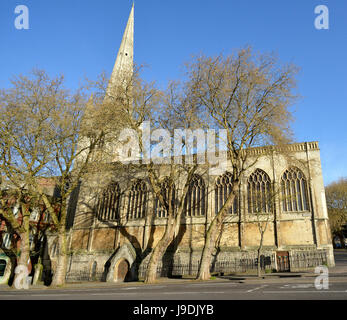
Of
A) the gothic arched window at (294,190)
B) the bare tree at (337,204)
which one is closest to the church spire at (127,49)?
the gothic arched window at (294,190)

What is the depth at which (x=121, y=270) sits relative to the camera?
2420 cm

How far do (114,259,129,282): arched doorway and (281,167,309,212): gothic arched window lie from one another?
49.5ft

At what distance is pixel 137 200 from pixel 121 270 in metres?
7.47

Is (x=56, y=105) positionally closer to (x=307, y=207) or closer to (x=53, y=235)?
(x=53, y=235)

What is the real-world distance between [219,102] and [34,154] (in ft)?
42.9

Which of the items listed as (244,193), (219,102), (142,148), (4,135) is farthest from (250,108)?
(4,135)

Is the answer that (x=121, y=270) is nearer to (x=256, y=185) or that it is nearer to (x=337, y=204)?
(x=256, y=185)

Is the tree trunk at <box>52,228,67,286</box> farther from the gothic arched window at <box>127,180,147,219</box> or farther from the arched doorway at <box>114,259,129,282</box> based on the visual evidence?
the gothic arched window at <box>127,180,147,219</box>

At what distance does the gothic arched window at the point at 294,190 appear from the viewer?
23.2m

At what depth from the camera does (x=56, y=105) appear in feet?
62.8

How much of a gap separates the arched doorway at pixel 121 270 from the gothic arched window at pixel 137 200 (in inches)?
202

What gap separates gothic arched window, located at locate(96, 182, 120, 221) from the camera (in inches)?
1171

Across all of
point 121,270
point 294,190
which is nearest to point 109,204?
point 121,270

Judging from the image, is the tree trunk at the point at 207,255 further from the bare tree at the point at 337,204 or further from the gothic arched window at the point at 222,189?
the bare tree at the point at 337,204
